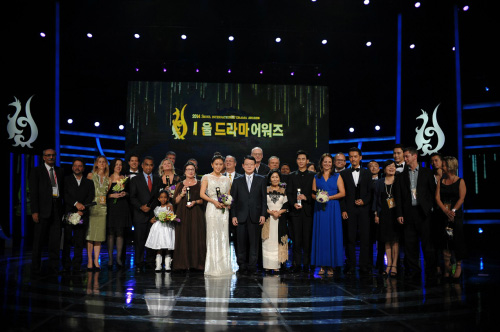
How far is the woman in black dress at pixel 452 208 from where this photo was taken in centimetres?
545

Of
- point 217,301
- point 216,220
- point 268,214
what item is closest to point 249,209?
point 268,214

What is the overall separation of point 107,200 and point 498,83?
27.7 ft

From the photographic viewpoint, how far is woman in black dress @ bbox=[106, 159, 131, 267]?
20.7 feet

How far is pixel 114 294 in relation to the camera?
4.34 metres

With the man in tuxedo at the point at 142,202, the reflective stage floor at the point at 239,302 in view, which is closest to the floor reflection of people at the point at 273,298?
the reflective stage floor at the point at 239,302

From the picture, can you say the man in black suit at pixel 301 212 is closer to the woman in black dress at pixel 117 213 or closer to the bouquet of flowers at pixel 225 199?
the bouquet of flowers at pixel 225 199

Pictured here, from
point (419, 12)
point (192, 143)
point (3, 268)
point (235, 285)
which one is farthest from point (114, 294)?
point (419, 12)

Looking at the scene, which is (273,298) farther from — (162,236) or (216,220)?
(162,236)

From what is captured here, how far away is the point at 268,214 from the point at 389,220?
1.68m

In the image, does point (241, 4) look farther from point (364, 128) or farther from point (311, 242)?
point (311, 242)

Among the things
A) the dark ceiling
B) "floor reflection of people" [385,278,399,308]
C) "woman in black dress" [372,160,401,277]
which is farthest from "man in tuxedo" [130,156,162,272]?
the dark ceiling

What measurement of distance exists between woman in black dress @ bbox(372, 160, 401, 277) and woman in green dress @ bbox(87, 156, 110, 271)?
397 cm

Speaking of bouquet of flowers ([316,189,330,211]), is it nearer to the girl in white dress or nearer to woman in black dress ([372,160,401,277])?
woman in black dress ([372,160,401,277])

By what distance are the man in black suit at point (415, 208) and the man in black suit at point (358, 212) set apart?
1.41 ft
